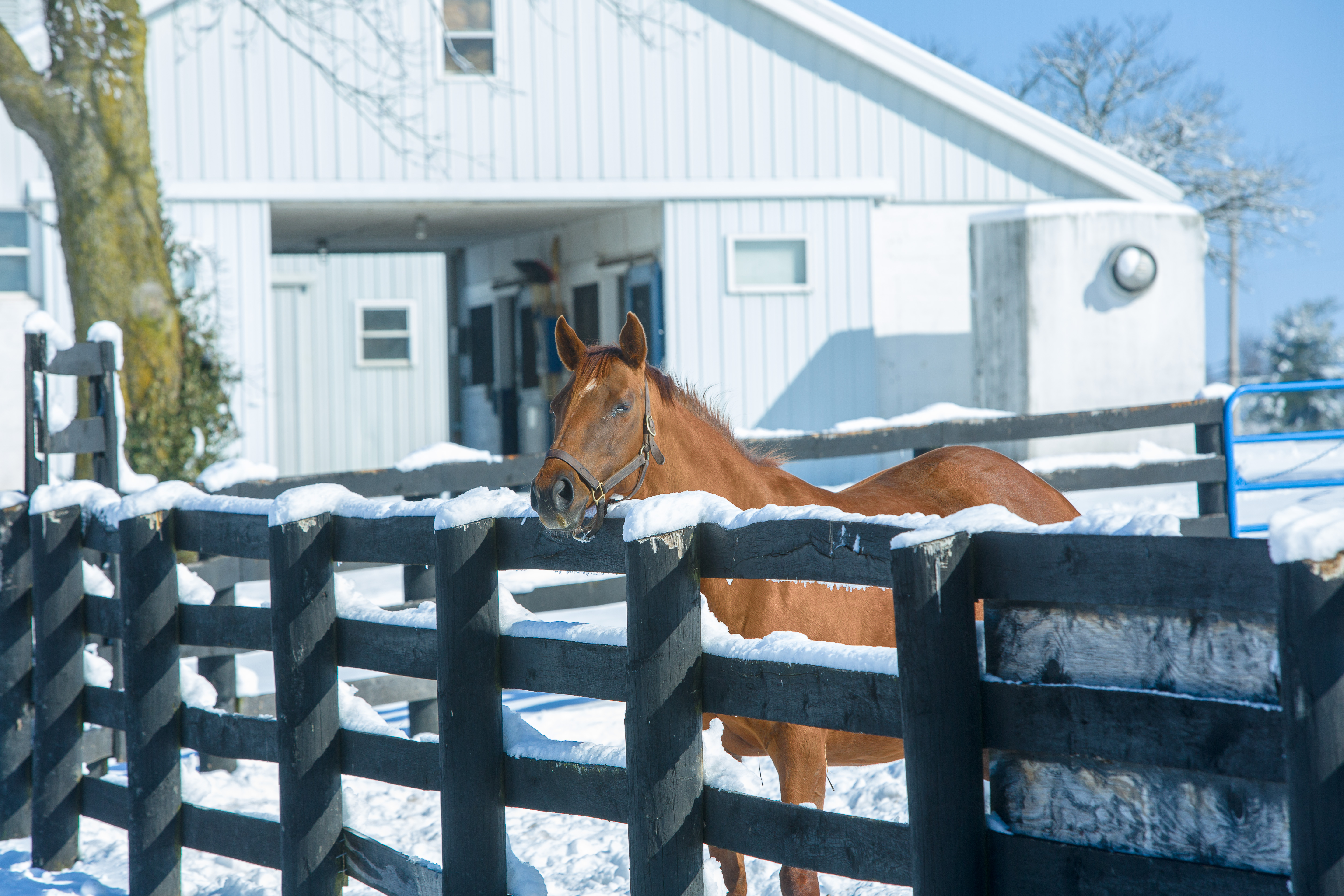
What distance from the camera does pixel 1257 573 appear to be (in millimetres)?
1771

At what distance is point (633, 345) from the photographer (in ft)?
11.2

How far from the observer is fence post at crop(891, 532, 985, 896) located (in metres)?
2.12

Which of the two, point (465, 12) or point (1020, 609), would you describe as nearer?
point (1020, 609)

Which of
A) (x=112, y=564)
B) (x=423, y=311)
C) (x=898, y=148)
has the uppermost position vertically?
(x=898, y=148)

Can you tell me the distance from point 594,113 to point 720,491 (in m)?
10.5

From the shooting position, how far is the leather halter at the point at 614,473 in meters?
3.01

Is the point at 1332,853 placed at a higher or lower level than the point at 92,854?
higher

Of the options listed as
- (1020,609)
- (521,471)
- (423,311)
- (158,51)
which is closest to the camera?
(1020,609)

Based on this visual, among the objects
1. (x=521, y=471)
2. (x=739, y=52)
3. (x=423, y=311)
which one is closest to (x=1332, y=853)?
→ (x=521, y=471)

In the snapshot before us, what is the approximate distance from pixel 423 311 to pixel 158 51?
8198 millimetres

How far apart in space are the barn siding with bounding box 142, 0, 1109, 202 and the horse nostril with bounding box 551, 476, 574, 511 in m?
10.6

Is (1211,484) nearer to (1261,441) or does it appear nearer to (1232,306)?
(1261,441)

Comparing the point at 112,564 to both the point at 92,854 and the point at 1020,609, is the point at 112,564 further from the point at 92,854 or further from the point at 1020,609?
the point at 1020,609

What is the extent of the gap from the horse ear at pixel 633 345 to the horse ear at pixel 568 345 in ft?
0.61
